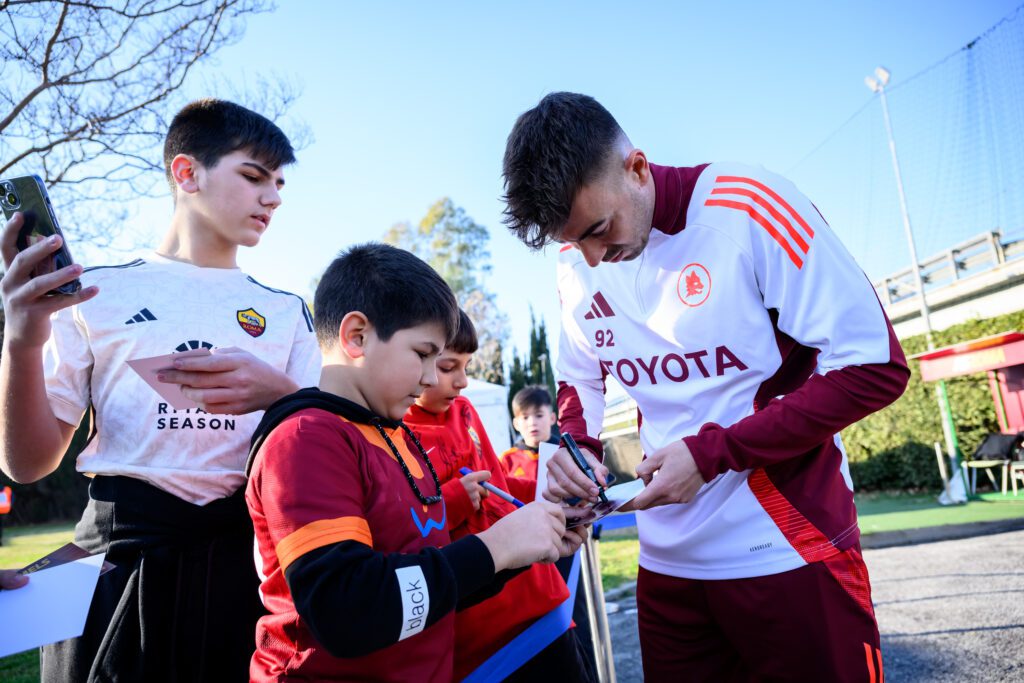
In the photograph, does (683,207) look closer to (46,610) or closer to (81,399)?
(81,399)

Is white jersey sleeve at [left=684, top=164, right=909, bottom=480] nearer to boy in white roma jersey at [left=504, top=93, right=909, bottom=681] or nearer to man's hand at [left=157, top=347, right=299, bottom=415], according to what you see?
boy in white roma jersey at [left=504, top=93, right=909, bottom=681]

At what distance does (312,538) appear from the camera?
4.22 ft

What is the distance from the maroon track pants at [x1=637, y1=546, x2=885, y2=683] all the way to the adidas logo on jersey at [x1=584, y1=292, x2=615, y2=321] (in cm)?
79

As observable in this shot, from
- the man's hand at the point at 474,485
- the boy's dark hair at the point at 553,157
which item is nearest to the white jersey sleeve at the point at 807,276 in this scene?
the boy's dark hair at the point at 553,157

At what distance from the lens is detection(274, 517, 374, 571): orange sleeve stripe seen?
128 centimetres

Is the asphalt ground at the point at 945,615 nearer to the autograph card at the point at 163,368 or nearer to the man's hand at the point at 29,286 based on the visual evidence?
the autograph card at the point at 163,368

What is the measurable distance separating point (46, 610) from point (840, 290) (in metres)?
1.93

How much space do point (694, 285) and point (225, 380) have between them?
1.21 meters

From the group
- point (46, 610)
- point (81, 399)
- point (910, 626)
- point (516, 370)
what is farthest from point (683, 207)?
point (516, 370)

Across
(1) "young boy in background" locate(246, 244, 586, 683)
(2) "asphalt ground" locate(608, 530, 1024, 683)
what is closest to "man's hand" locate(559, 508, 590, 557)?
(1) "young boy in background" locate(246, 244, 586, 683)

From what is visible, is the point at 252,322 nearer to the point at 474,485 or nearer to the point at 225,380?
the point at 225,380

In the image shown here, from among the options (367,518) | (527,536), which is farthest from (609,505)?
(367,518)

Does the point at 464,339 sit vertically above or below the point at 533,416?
above

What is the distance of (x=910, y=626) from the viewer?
489 centimetres
